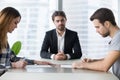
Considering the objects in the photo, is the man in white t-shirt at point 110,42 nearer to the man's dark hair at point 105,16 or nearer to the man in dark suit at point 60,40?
the man's dark hair at point 105,16

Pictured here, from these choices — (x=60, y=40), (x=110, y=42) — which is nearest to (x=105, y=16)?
(x=110, y=42)

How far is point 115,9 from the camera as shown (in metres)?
5.24

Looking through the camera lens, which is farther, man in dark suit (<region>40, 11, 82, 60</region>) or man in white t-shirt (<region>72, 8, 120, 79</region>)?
man in dark suit (<region>40, 11, 82, 60</region>)

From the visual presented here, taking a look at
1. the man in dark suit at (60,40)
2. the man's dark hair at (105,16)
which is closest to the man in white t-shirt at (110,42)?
the man's dark hair at (105,16)

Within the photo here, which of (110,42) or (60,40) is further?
(60,40)

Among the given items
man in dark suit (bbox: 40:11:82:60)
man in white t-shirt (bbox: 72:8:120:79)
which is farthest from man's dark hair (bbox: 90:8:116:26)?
man in dark suit (bbox: 40:11:82:60)

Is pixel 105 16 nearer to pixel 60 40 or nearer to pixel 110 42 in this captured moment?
pixel 110 42

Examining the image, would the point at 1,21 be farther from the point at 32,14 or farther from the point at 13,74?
the point at 32,14

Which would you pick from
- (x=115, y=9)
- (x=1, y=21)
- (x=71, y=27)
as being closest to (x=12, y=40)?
(x=71, y=27)

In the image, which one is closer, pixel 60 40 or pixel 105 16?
pixel 105 16

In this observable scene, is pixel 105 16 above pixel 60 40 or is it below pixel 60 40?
above

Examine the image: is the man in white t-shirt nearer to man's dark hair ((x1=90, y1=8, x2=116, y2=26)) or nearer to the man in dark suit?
man's dark hair ((x1=90, y1=8, x2=116, y2=26))

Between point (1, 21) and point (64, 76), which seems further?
point (1, 21)

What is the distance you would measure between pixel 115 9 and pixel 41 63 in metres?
2.87
